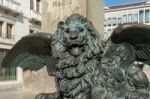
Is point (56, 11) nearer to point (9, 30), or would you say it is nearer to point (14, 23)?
point (9, 30)

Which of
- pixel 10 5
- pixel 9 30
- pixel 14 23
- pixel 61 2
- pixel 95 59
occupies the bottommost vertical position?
pixel 95 59

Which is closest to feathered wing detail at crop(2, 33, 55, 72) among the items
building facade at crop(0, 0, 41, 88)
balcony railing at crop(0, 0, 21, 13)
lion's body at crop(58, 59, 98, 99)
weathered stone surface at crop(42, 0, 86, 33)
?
lion's body at crop(58, 59, 98, 99)

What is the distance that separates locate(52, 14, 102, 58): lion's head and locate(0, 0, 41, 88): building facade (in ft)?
61.5

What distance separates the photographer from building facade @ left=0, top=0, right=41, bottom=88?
71.8 feet

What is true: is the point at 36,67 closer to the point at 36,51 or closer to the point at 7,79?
the point at 36,51

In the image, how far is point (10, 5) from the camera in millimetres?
23016

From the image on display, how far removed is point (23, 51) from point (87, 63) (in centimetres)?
58

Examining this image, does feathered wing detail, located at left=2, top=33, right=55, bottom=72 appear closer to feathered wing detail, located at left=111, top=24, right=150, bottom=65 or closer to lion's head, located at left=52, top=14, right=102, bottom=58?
lion's head, located at left=52, top=14, right=102, bottom=58

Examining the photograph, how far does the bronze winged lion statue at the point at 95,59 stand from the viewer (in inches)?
74.2

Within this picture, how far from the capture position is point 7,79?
2144 cm

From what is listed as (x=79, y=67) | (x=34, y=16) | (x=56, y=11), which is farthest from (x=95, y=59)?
(x=34, y=16)

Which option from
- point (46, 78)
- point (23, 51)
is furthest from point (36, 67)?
point (46, 78)

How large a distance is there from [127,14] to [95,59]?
114 feet

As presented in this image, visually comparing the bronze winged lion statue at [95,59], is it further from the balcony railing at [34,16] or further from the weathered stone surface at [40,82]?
the balcony railing at [34,16]
